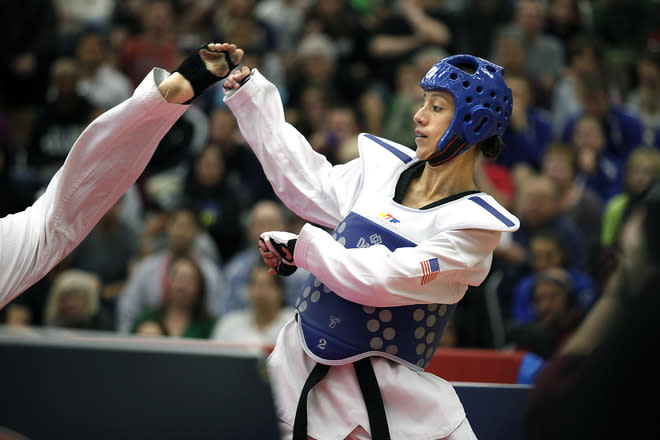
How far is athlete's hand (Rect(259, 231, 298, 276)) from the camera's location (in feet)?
10.9

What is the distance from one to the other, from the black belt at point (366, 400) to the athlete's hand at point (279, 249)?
41cm

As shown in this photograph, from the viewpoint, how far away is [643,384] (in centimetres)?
212

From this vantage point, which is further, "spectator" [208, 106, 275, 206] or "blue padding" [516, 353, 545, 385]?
"spectator" [208, 106, 275, 206]

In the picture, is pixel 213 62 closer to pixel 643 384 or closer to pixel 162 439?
pixel 162 439

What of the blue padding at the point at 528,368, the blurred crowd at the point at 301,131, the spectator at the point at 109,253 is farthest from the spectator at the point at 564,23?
the blue padding at the point at 528,368

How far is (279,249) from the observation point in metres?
3.37

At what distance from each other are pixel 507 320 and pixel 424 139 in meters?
3.70

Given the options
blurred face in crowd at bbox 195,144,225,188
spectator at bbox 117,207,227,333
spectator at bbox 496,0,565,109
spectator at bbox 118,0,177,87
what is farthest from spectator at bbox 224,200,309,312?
spectator at bbox 496,0,565,109

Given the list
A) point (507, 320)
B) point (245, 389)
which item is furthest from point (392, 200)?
point (507, 320)

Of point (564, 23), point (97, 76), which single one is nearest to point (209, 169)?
point (97, 76)

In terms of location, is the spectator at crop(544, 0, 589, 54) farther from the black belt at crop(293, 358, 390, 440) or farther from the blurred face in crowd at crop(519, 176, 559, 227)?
the black belt at crop(293, 358, 390, 440)

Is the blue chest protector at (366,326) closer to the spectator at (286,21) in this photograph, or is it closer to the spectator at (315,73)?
the spectator at (315,73)

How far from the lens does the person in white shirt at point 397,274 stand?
10.4ft

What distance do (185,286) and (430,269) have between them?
3.92m
